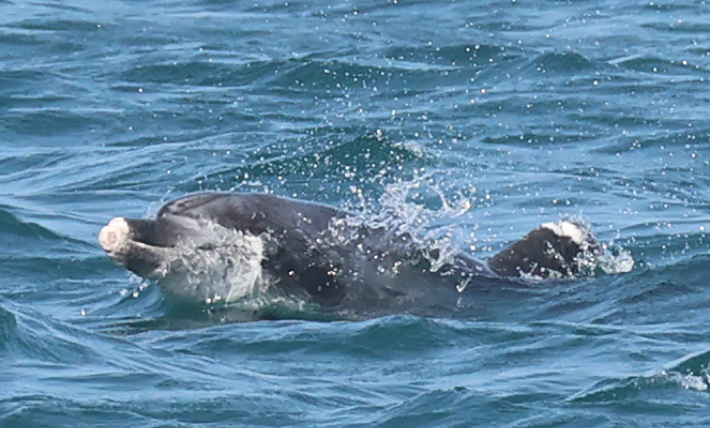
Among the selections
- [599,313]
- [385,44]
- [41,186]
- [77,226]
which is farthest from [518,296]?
[385,44]

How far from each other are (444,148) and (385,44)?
4.67 m

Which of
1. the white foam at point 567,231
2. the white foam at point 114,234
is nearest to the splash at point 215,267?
the white foam at point 114,234

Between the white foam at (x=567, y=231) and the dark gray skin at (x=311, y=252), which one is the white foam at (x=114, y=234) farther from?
the white foam at (x=567, y=231)

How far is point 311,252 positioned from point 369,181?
5.16 meters

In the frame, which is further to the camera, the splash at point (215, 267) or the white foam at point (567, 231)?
the white foam at point (567, 231)

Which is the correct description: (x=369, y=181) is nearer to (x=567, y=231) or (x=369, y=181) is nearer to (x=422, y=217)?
(x=422, y=217)

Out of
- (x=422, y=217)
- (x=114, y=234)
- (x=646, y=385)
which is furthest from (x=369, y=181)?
(x=646, y=385)

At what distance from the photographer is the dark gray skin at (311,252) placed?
10.8 metres

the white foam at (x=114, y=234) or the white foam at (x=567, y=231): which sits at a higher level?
the white foam at (x=114, y=234)

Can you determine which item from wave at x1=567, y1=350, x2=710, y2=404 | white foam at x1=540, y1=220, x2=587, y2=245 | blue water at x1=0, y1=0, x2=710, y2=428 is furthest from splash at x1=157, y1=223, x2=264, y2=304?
wave at x1=567, y1=350, x2=710, y2=404

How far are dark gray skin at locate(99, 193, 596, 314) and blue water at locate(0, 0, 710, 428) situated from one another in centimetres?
30

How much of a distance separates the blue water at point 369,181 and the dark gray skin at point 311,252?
299 millimetres

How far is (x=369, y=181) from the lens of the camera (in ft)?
52.7

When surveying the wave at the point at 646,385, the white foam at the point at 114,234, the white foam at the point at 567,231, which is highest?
the white foam at the point at 114,234
